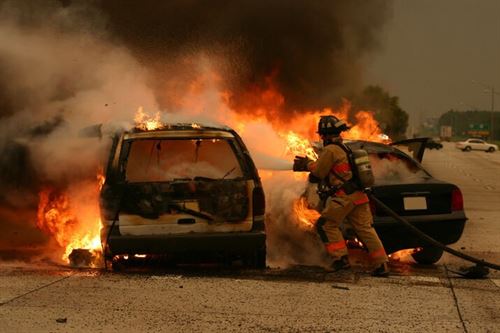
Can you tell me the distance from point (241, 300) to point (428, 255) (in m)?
2.81

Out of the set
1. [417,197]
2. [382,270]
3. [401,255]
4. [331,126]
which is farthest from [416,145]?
[382,270]

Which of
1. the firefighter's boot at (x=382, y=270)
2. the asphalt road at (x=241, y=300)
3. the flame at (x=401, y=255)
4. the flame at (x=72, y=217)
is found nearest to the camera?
the asphalt road at (x=241, y=300)

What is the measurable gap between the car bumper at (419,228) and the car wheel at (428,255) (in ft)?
1.19

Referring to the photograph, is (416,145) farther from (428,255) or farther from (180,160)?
(180,160)

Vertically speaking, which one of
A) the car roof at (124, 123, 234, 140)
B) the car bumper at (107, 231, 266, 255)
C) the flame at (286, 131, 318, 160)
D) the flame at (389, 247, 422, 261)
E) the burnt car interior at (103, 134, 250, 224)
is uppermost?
the car roof at (124, 123, 234, 140)

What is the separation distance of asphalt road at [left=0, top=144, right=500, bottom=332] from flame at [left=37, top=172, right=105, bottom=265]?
2.14ft

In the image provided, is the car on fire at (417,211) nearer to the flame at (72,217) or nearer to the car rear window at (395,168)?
the car rear window at (395,168)

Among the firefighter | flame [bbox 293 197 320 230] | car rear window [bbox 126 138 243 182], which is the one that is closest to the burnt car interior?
car rear window [bbox 126 138 243 182]

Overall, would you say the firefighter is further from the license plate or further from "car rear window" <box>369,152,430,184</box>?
"car rear window" <box>369,152,430,184</box>

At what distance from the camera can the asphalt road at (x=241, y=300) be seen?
4625 millimetres

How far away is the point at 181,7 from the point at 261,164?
4760 millimetres

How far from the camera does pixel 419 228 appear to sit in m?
6.77

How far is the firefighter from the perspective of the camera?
634 centimetres

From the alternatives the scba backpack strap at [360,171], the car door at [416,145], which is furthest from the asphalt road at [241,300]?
the car door at [416,145]
